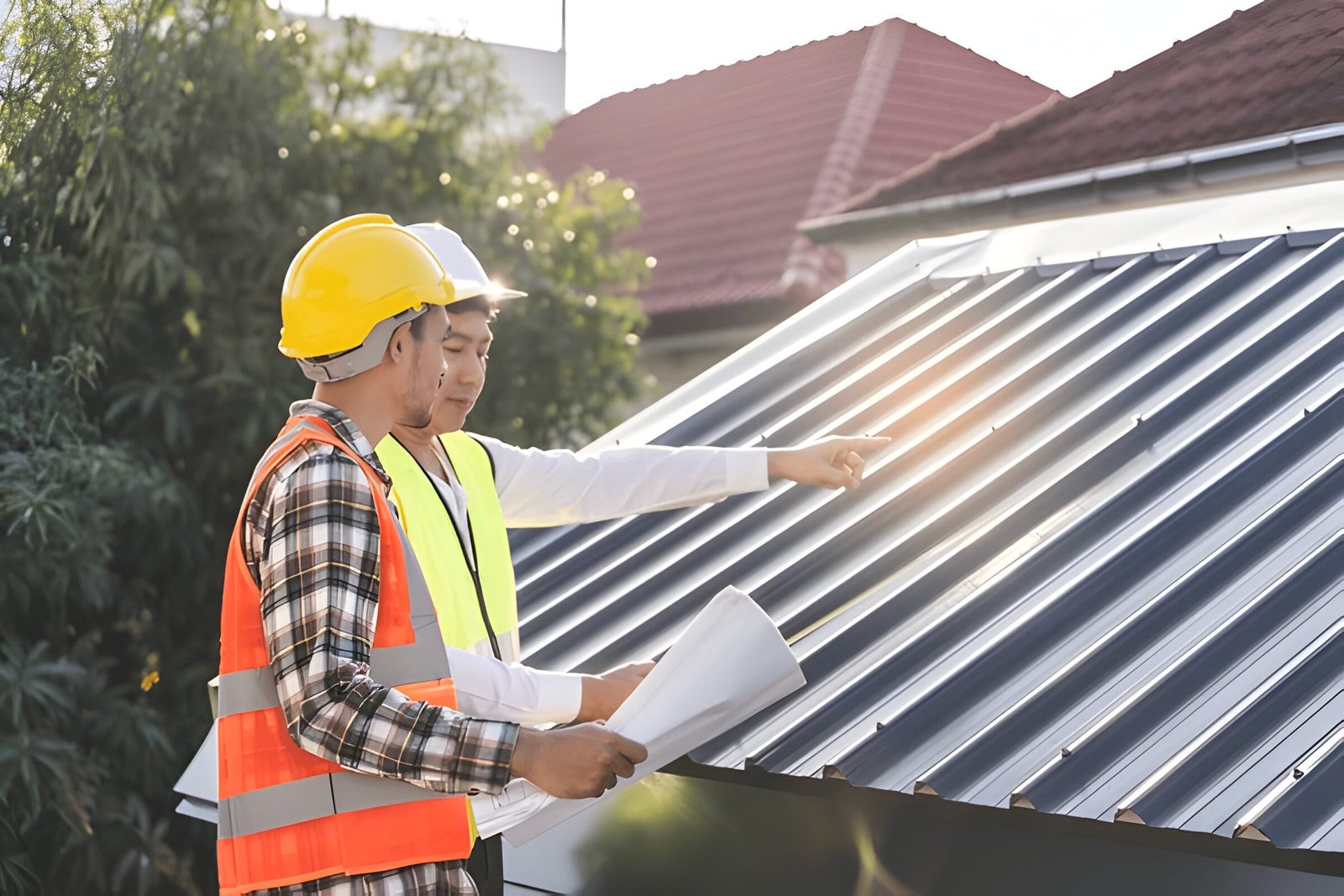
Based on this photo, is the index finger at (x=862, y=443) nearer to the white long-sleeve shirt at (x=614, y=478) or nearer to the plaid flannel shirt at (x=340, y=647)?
the white long-sleeve shirt at (x=614, y=478)

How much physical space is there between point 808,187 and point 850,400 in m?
9.41

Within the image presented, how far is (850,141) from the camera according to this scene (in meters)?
14.9

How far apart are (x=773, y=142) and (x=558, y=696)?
43.9 feet

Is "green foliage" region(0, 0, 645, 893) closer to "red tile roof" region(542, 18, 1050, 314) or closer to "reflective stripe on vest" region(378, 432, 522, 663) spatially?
"red tile roof" region(542, 18, 1050, 314)

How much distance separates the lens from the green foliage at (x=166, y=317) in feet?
25.1

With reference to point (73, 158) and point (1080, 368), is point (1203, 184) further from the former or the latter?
point (73, 158)

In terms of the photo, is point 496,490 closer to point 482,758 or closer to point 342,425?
point 342,425

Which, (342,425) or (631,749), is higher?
(342,425)

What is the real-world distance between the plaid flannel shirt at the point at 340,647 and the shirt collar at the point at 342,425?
0.11m

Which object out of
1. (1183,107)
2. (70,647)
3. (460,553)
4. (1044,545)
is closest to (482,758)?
(460,553)

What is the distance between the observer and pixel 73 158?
7.98 m

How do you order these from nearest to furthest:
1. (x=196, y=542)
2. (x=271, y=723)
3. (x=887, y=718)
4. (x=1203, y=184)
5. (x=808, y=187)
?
(x=271, y=723)
(x=887, y=718)
(x=1203, y=184)
(x=196, y=542)
(x=808, y=187)

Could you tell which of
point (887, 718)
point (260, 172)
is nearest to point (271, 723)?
point (887, 718)

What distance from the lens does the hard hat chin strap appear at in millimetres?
2645
